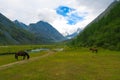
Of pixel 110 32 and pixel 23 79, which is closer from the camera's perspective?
pixel 23 79

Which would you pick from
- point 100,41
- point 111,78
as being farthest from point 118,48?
point 111,78

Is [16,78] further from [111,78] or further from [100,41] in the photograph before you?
[100,41]

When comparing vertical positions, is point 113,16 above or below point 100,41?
above

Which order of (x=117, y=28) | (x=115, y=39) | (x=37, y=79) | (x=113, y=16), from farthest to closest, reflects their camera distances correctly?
(x=113, y=16)
(x=117, y=28)
(x=115, y=39)
(x=37, y=79)

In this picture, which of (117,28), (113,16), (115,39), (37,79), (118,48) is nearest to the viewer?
(37,79)

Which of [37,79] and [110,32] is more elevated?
[110,32]

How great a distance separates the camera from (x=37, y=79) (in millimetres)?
27125

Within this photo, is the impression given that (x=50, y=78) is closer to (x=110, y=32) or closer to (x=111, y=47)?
(x=111, y=47)

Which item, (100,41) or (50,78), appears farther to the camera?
(100,41)

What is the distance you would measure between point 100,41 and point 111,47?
1992 cm

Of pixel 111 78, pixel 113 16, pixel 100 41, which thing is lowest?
pixel 111 78

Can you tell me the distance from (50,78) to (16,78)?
3.87 m

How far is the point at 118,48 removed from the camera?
373ft

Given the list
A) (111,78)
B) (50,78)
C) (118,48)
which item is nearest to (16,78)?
(50,78)
